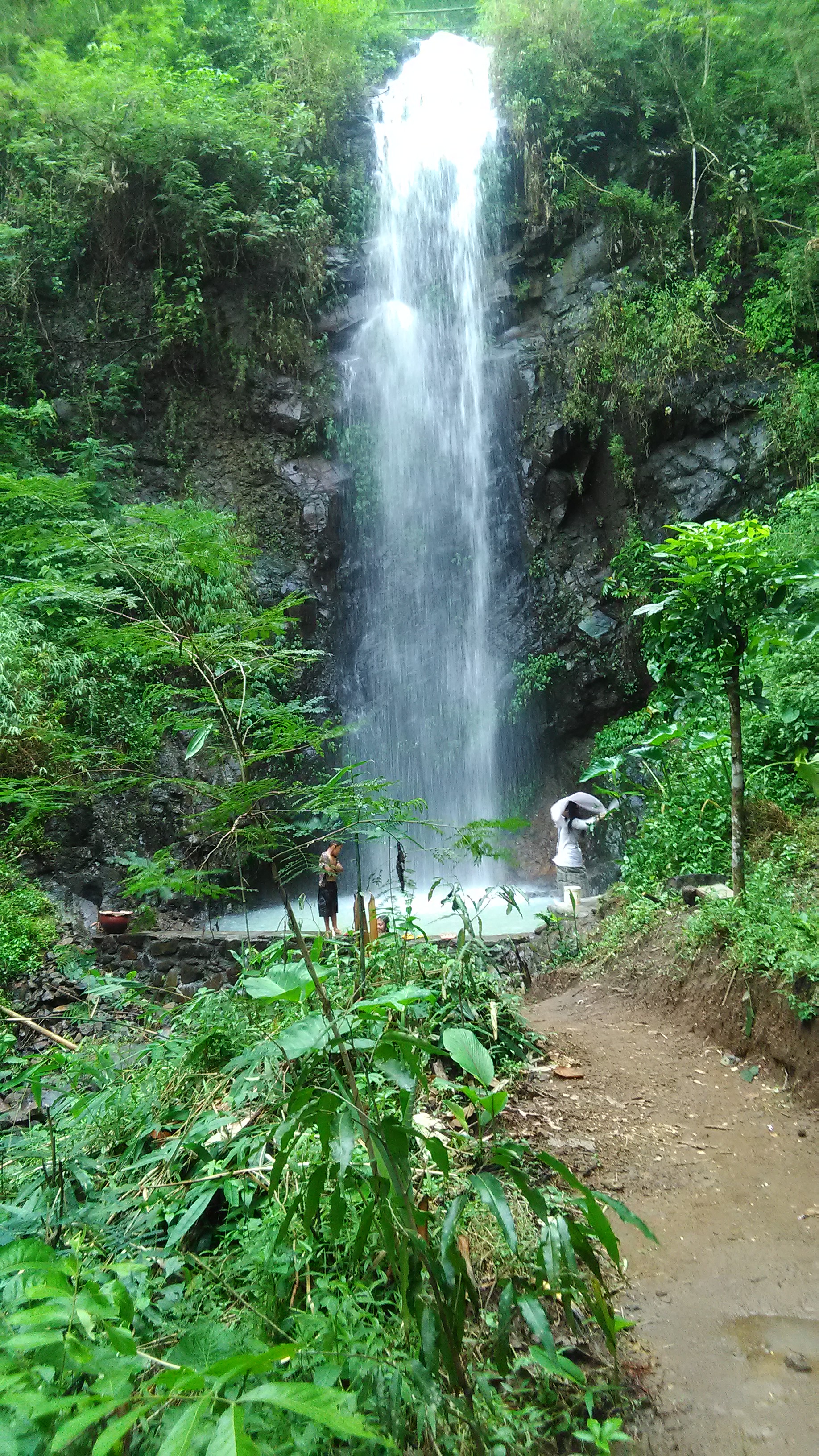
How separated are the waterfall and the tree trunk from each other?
802 centimetres

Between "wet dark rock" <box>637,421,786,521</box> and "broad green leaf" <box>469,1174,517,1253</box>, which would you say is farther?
"wet dark rock" <box>637,421,786,521</box>

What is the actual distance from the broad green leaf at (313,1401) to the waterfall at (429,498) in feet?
38.3

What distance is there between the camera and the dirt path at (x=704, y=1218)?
1812mm

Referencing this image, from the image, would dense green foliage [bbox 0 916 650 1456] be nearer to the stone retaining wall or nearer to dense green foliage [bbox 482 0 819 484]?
the stone retaining wall

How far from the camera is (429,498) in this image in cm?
1371

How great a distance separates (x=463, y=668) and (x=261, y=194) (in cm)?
896

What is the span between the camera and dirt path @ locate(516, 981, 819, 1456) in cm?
181

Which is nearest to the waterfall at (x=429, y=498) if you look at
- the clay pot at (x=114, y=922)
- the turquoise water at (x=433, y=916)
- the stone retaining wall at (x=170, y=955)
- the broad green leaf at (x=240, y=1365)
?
the turquoise water at (x=433, y=916)

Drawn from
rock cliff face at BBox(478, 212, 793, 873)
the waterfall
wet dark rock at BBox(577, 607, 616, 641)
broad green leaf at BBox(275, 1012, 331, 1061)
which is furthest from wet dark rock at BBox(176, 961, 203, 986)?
wet dark rock at BBox(577, 607, 616, 641)

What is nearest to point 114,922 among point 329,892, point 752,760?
point 329,892

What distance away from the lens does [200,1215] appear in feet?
7.13

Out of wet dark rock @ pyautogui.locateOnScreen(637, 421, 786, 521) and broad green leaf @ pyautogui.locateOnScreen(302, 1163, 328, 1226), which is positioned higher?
wet dark rock @ pyautogui.locateOnScreen(637, 421, 786, 521)

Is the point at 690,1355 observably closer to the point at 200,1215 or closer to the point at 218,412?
the point at 200,1215

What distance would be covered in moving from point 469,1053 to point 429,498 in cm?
1287
